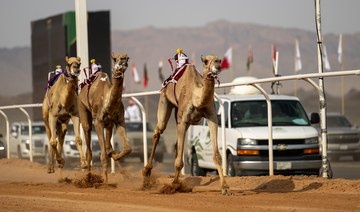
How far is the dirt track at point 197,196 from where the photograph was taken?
47.5ft

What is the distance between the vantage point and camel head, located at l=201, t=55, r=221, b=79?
15.7 metres

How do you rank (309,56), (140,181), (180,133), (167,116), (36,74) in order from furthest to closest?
1. (309,56)
2. (36,74)
3. (140,181)
4. (167,116)
5. (180,133)

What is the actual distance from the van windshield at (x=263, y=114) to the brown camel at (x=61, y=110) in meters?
3.18

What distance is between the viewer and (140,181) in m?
20.5

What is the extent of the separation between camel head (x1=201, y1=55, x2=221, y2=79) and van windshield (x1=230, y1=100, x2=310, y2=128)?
6.27 m

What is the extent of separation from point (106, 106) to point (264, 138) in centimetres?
366

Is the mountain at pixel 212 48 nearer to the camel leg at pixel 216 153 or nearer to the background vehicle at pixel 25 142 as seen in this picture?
the background vehicle at pixel 25 142

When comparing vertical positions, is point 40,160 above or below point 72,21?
below

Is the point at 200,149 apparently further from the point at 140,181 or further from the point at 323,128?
the point at 323,128

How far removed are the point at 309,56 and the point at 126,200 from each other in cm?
13859

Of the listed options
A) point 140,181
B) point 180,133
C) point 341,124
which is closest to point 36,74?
point 341,124

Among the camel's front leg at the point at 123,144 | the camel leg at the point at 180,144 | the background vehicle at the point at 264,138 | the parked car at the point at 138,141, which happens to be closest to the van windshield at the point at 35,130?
the parked car at the point at 138,141

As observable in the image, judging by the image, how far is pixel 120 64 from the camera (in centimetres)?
1822

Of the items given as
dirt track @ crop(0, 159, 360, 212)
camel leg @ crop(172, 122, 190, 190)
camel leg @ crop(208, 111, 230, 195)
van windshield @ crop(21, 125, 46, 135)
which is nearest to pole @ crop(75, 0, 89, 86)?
dirt track @ crop(0, 159, 360, 212)
